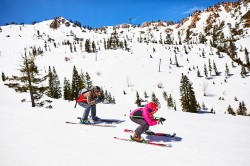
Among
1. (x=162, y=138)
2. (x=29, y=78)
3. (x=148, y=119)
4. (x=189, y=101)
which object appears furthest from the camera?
(x=189, y=101)

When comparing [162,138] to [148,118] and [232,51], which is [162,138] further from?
[232,51]

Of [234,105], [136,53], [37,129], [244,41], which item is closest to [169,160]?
[37,129]

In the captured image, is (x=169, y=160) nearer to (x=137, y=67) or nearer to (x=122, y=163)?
(x=122, y=163)

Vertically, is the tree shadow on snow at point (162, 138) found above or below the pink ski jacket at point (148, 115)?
below

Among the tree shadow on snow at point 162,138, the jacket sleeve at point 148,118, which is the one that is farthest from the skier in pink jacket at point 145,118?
the tree shadow on snow at point 162,138

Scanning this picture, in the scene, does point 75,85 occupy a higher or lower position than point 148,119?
higher

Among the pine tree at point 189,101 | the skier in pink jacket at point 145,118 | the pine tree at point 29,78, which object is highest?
the pine tree at point 29,78

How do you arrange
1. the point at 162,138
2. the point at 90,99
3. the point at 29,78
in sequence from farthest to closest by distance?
1. the point at 29,78
2. the point at 90,99
3. the point at 162,138

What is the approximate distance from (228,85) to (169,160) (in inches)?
5420

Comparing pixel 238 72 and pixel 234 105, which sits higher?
pixel 238 72

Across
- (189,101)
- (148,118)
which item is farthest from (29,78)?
(189,101)

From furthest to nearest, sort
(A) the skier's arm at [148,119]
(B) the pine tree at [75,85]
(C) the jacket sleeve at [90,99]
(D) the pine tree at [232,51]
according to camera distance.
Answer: (D) the pine tree at [232,51] → (B) the pine tree at [75,85] → (C) the jacket sleeve at [90,99] → (A) the skier's arm at [148,119]

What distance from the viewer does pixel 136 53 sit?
180375 mm

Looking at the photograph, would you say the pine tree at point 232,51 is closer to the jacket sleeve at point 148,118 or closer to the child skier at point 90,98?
the child skier at point 90,98
